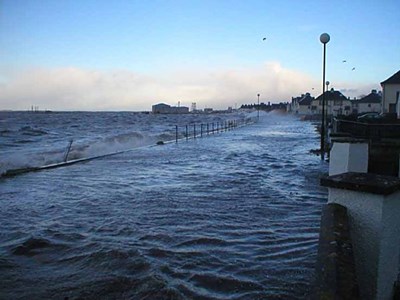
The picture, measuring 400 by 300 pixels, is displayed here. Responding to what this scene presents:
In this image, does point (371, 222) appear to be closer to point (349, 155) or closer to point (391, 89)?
point (349, 155)

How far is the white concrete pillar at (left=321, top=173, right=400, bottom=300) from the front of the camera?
288 centimetres

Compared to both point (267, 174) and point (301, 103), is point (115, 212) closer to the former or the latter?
point (267, 174)

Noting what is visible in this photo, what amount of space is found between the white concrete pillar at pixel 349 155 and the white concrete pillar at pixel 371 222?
Answer: 252 cm

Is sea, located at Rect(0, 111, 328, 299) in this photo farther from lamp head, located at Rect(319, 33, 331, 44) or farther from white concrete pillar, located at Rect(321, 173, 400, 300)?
lamp head, located at Rect(319, 33, 331, 44)

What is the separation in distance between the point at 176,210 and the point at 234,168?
6662 millimetres

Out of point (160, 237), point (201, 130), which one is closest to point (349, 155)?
point (160, 237)

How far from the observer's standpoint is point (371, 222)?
9.62ft

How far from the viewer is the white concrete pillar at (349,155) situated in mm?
5605

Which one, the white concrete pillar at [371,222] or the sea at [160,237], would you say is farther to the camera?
the sea at [160,237]

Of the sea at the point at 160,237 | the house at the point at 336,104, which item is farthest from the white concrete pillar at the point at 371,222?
the house at the point at 336,104

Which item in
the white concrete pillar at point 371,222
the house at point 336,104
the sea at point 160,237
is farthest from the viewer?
the house at point 336,104

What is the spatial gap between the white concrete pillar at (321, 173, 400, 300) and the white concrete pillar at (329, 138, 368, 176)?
2.52m

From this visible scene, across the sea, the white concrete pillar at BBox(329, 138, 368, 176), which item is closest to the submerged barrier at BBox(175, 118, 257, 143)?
the sea

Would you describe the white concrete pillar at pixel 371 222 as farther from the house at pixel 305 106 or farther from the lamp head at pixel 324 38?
the house at pixel 305 106
